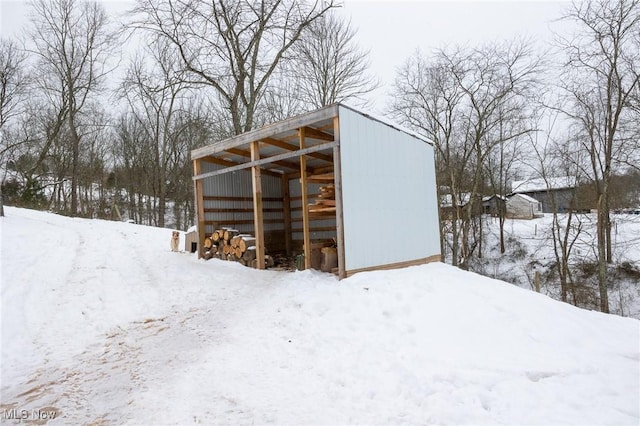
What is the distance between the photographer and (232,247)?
352 inches

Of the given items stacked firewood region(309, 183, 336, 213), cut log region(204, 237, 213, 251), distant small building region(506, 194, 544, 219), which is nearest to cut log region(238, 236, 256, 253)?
cut log region(204, 237, 213, 251)

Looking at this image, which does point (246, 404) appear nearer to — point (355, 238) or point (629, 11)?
point (355, 238)

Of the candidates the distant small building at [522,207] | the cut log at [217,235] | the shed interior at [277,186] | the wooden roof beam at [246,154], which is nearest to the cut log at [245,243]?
the shed interior at [277,186]

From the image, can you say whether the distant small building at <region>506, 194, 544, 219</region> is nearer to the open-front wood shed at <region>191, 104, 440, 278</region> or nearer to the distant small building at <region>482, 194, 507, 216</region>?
the distant small building at <region>482, 194, 507, 216</region>

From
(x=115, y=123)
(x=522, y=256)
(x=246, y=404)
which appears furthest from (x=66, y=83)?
(x=522, y=256)

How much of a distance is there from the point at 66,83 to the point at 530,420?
82.5 ft

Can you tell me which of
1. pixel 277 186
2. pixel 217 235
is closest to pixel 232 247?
A: pixel 217 235

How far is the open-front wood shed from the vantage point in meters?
6.54

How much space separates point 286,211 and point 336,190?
540 cm

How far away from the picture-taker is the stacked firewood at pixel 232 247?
8680 millimetres

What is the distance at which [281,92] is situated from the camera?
66.1 ft

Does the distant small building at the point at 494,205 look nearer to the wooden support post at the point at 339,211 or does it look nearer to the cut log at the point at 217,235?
the cut log at the point at 217,235

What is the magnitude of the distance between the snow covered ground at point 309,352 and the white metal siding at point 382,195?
764 mm

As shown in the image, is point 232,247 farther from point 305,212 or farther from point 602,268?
point 602,268
